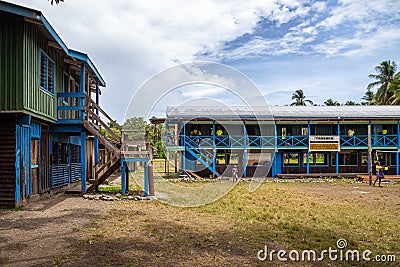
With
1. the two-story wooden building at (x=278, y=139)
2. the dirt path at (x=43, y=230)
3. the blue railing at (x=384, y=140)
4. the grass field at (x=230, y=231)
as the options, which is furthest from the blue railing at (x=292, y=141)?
the dirt path at (x=43, y=230)

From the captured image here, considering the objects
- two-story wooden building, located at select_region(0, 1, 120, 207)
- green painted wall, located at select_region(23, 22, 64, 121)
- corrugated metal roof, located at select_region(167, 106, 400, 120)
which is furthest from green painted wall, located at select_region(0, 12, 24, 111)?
corrugated metal roof, located at select_region(167, 106, 400, 120)

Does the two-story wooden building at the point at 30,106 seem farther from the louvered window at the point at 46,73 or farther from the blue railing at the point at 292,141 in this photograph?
the blue railing at the point at 292,141

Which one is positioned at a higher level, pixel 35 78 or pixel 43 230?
pixel 35 78

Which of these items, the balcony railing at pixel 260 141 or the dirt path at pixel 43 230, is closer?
the dirt path at pixel 43 230

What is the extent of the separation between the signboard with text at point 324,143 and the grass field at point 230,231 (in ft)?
41.6

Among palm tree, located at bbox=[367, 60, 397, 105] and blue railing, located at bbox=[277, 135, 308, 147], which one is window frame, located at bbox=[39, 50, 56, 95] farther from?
palm tree, located at bbox=[367, 60, 397, 105]

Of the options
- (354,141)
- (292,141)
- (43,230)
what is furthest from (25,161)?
(354,141)

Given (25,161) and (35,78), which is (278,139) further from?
(25,161)

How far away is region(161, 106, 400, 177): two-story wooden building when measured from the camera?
26094mm

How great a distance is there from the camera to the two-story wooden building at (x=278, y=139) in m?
26.1

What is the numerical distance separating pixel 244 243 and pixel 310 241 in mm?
1429

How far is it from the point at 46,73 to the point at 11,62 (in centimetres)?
232

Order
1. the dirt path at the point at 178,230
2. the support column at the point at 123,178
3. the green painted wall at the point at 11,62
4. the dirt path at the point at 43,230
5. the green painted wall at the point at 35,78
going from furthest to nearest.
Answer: the support column at the point at 123,178, the green painted wall at the point at 35,78, the green painted wall at the point at 11,62, the dirt path at the point at 178,230, the dirt path at the point at 43,230

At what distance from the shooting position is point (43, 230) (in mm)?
9000
